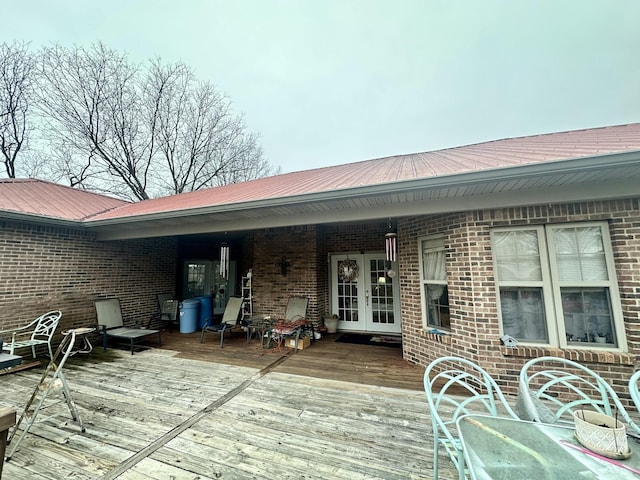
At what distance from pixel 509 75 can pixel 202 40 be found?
14.9 metres

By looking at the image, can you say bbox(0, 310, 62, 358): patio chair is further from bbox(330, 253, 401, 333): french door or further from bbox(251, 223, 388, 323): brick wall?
bbox(330, 253, 401, 333): french door

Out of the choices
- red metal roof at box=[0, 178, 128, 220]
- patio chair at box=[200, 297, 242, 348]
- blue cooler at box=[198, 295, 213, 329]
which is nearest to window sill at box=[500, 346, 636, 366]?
patio chair at box=[200, 297, 242, 348]

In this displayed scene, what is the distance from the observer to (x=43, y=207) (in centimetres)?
545

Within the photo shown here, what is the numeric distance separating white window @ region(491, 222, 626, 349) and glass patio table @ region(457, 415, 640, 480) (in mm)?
2394

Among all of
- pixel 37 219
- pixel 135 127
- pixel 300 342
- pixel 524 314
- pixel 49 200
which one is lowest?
pixel 300 342

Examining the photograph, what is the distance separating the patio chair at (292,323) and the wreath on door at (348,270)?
122 centimetres

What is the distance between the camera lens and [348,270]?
709 centimetres

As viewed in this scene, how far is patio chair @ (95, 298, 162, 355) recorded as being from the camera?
17.6ft

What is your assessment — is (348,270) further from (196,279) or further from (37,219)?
(37,219)

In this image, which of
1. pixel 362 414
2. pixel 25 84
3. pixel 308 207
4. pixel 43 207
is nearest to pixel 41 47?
pixel 25 84

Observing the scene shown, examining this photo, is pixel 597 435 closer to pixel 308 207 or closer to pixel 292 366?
pixel 308 207

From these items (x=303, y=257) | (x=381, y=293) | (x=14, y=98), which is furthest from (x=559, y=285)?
(x=14, y=98)

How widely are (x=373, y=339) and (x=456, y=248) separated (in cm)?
329

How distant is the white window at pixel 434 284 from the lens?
416cm
